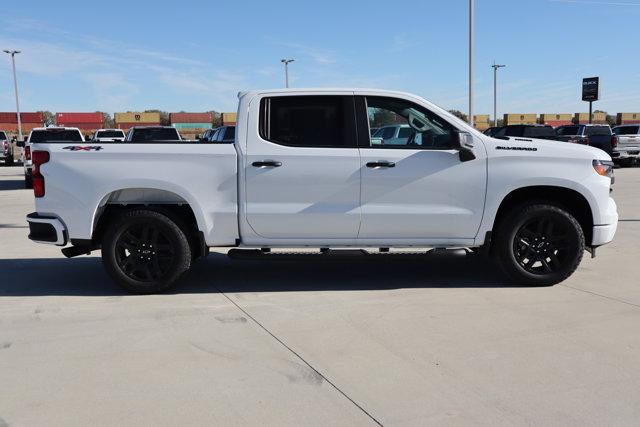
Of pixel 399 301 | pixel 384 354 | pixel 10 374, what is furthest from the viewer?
pixel 399 301

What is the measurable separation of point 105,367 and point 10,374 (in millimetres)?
603

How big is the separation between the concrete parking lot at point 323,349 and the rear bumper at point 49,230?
59cm

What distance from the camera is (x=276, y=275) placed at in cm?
668

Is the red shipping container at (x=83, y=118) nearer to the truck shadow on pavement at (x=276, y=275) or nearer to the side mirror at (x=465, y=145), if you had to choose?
the truck shadow on pavement at (x=276, y=275)

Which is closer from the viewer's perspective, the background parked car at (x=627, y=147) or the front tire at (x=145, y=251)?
the front tire at (x=145, y=251)

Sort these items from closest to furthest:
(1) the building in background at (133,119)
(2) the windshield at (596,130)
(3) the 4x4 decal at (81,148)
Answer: (3) the 4x4 decal at (81,148), (2) the windshield at (596,130), (1) the building in background at (133,119)

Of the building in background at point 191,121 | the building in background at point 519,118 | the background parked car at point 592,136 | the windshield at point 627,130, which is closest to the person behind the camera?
the background parked car at point 592,136

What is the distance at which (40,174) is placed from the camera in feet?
18.4

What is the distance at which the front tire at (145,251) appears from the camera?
5688 millimetres

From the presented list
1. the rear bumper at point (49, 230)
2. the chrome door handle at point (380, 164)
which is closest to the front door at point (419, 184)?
the chrome door handle at point (380, 164)

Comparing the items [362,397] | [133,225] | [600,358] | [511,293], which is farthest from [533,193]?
[133,225]

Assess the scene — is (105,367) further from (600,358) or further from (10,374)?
(600,358)

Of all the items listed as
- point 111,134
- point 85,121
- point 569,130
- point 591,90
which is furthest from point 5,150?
point 85,121

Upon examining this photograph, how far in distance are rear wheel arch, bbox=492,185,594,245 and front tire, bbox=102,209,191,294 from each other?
3.17 meters
